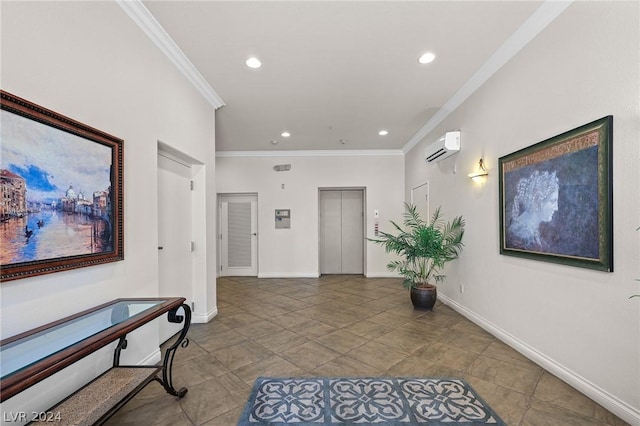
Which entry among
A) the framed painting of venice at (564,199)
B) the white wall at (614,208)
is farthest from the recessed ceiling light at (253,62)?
the framed painting of venice at (564,199)

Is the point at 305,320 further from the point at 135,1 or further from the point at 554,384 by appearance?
the point at 135,1

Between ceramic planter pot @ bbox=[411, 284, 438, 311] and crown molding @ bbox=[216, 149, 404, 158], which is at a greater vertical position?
crown molding @ bbox=[216, 149, 404, 158]

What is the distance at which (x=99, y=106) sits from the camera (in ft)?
6.11

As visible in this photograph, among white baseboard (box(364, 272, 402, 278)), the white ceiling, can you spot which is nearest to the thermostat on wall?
white baseboard (box(364, 272, 402, 278))

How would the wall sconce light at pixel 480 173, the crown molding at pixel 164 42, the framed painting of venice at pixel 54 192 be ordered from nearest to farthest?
the framed painting of venice at pixel 54 192 < the crown molding at pixel 164 42 < the wall sconce light at pixel 480 173

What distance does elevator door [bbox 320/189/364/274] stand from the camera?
6.75 m

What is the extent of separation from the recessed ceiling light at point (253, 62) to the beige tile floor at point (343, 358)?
118 inches

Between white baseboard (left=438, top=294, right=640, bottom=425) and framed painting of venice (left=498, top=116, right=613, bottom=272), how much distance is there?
849 millimetres

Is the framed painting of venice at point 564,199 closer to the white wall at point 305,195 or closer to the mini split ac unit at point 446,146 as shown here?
the mini split ac unit at point 446,146

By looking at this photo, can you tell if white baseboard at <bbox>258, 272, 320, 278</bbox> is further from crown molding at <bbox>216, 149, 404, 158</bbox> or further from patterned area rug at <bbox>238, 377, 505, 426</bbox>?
patterned area rug at <bbox>238, 377, 505, 426</bbox>

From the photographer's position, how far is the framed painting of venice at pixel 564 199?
1.82 metres

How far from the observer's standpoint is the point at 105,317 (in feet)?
5.39

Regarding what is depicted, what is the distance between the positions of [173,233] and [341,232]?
4318 millimetres

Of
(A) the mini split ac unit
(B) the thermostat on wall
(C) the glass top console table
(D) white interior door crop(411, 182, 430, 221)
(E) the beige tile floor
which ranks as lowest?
(E) the beige tile floor
